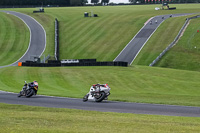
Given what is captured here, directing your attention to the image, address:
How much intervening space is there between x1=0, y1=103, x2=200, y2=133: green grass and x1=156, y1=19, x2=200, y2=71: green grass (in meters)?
47.1

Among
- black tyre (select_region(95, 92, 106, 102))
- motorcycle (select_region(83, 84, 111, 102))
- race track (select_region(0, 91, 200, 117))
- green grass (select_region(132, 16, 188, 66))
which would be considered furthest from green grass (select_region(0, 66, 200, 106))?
green grass (select_region(132, 16, 188, 66))

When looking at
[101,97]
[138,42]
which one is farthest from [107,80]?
[138,42]

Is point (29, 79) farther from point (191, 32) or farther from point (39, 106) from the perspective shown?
point (191, 32)

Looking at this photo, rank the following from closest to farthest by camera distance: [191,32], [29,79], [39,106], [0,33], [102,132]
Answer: [102,132] → [39,106] → [29,79] → [191,32] → [0,33]

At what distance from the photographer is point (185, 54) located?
72.0m

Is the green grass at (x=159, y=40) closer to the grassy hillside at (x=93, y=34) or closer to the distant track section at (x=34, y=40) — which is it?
the grassy hillside at (x=93, y=34)

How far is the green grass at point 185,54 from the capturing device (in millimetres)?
66444

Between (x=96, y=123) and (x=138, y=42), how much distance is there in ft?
217

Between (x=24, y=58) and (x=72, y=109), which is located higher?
(x=72, y=109)

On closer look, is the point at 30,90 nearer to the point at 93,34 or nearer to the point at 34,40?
the point at 34,40

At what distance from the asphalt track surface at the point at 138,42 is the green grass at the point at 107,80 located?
17652 millimetres

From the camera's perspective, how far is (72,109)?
2309 centimetres

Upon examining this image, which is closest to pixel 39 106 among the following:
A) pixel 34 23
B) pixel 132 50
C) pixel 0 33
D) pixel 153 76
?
pixel 153 76

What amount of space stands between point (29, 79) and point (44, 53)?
35319mm
